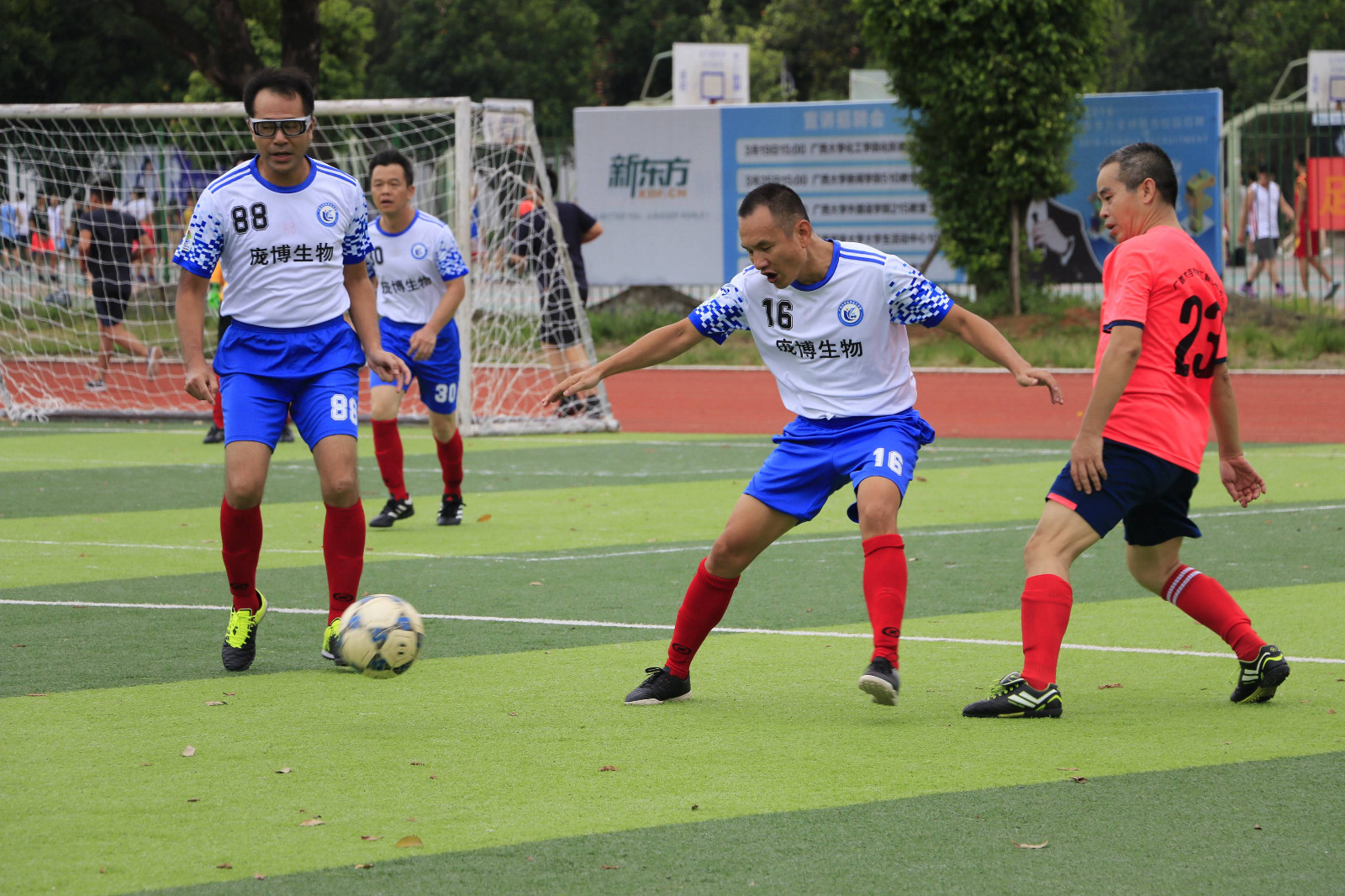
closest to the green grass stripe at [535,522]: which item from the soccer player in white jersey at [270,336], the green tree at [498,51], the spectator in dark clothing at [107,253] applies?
the soccer player in white jersey at [270,336]

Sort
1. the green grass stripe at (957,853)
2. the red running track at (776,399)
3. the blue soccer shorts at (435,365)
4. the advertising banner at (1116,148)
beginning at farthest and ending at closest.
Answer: the advertising banner at (1116,148)
the red running track at (776,399)
the blue soccer shorts at (435,365)
the green grass stripe at (957,853)

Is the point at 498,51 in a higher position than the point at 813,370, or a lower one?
higher

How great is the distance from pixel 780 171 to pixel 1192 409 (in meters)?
19.8

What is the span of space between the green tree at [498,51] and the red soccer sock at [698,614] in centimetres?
4986

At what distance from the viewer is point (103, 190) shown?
57.0 feet

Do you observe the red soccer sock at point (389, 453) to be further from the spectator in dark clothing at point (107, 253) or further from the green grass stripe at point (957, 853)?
the spectator in dark clothing at point (107, 253)

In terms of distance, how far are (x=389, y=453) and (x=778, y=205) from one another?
16.7ft

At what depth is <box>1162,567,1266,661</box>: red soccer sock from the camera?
5.39 m

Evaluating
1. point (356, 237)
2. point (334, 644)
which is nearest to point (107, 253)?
point (356, 237)

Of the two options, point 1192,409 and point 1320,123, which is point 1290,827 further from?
point 1320,123

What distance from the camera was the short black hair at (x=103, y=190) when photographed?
1736 centimetres

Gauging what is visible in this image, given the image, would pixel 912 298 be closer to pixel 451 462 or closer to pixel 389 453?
pixel 451 462

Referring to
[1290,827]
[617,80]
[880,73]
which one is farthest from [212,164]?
[617,80]

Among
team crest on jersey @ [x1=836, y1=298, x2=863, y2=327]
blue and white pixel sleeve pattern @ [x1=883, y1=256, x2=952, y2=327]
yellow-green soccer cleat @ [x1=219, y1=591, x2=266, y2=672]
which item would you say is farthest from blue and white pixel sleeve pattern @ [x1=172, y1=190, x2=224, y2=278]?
blue and white pixel sleeve pattern @ [x1=883, y1=256, x2=952, y2=327]
